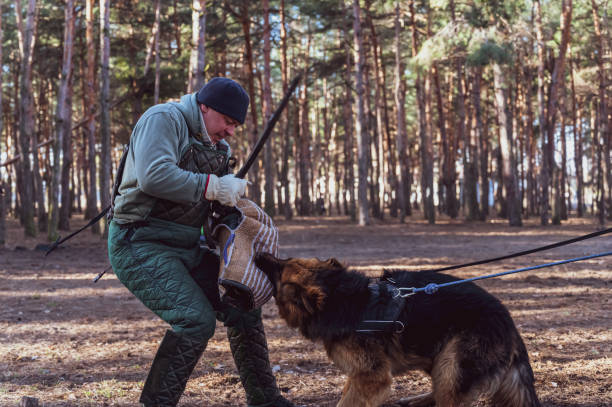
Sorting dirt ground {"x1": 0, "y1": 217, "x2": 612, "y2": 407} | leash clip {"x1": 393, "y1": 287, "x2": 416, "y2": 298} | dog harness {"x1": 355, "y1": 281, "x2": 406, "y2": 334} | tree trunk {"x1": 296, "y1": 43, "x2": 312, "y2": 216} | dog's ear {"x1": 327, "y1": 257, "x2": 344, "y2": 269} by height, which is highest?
tree trunk {"x1": 296, "y1": 43, "x2": 312, "y2": 216}

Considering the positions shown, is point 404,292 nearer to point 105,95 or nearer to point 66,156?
point 105,95

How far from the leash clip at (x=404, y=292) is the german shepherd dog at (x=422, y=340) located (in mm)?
43

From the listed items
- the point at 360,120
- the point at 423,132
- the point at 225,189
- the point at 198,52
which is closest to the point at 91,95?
the point at 198,52

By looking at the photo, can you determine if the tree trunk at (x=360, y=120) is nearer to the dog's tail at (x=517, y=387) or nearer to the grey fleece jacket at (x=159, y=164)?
the grey fleece jacket at (x=159, y=164)

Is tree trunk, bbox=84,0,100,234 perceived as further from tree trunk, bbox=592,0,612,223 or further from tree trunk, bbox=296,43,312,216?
tree trunk, bbox=592,0,612,223

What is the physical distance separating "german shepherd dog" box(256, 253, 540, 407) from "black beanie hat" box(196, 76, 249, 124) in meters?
1.20

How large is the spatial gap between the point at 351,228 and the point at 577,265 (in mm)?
12758

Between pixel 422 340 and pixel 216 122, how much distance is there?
2070mm

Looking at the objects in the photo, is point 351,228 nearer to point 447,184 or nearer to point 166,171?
point 447,184

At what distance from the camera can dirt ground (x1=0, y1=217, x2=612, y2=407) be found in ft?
16.1

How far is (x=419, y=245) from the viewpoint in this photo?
18.5 m

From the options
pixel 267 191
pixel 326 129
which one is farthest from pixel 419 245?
pixel 326 129

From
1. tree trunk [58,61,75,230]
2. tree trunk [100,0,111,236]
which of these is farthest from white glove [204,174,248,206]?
tree trunk [58,61,75,230]

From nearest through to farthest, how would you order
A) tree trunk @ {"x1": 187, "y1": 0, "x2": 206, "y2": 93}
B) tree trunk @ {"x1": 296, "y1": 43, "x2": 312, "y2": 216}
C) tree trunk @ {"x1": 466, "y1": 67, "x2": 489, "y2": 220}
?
1. tree trunk @ {"x1": 187, "y1": 0, "x2": 206, "y2": 93}
2. tree trunk @ {"x1": 466, "y1": 67, "x2": 489, "y2": 220}
3. tree trunk @ {"x1": 296, "y1": 43, "x2": 312, "y2": 216}
